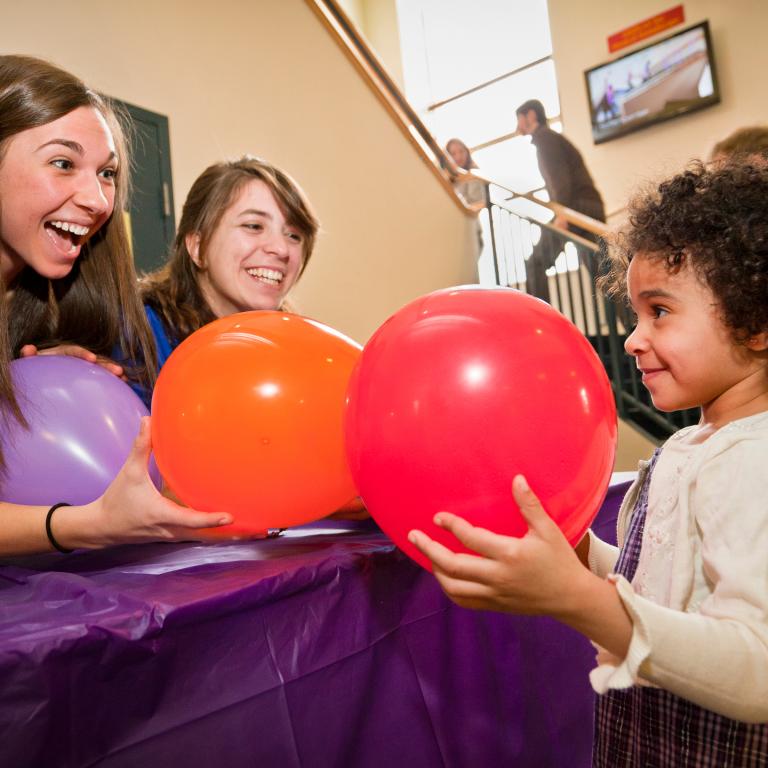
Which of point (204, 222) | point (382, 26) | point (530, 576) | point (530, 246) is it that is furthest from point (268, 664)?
point (382, 26)

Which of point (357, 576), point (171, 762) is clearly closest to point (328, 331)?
point (357, 576)

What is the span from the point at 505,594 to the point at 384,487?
0.17 metres

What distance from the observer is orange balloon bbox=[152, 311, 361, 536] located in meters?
0.86

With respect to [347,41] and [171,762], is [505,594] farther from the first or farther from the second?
[347,41]

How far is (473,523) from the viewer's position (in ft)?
2.17

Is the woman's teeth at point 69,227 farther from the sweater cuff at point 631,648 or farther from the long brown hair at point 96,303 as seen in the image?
the sweater cuff at point 631,648

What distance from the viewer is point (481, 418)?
2.12 ft

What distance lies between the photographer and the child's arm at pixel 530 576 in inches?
23.6

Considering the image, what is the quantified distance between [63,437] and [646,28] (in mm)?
6591

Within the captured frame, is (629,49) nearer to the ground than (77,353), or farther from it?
farther from it

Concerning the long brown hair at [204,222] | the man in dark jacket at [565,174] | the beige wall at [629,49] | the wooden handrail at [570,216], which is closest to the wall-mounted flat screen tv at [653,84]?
the beige wall at [629,49]

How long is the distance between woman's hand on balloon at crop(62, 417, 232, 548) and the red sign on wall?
6559 mm

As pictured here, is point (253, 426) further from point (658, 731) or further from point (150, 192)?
point (150, 192)

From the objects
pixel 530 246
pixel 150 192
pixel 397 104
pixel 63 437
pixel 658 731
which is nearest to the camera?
pixel 658 731
